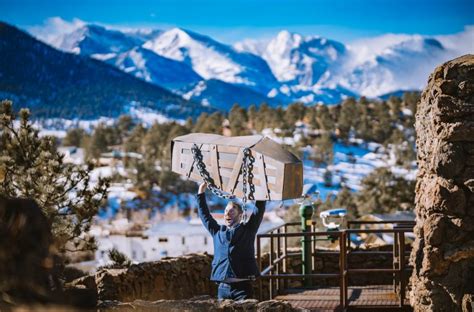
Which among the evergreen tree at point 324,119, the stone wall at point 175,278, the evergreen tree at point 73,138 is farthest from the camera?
the evergreen tree at point 73,138

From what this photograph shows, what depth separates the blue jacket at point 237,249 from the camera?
650 cm

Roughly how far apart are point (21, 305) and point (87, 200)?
255 inches

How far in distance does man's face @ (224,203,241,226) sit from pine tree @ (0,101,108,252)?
8.97 ft

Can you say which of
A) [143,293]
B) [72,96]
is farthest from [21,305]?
[72,96]

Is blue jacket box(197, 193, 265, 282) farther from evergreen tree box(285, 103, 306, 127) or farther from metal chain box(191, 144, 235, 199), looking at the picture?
evergreen tree box(285, 103, 306, 127)

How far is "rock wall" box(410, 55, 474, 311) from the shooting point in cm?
675

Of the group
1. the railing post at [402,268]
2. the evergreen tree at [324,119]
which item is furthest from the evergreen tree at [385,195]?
the railing post at [402,268]

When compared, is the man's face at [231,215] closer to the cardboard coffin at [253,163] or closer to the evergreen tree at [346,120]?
the cardboard coffin at [253,163]

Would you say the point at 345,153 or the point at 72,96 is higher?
the point at 72,96

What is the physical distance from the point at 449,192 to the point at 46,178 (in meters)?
4.90

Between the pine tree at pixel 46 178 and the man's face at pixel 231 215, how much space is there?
8.97 ft

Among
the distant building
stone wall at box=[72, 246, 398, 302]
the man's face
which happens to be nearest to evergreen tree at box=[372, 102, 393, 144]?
the distant building

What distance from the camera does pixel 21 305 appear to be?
2.85 metres

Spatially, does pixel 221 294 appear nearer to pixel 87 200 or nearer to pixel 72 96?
pixel 87 200
